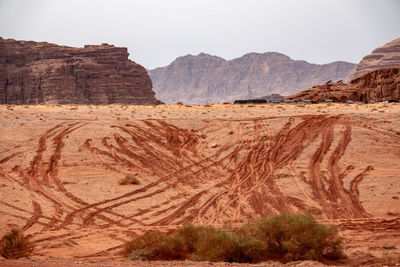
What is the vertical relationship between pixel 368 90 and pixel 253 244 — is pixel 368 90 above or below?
above

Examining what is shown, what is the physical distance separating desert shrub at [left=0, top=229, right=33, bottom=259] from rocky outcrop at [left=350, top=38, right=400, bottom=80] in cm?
16062

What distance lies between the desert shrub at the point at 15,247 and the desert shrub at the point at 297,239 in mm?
5552

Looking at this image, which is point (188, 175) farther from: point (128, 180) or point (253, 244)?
point (253, 244)

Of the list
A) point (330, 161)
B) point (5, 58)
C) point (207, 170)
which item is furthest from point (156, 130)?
point (5, 58)

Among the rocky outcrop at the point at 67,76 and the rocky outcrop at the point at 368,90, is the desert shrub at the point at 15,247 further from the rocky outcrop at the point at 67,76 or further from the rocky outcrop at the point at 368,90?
the rocky outcrop at the point at 67,76

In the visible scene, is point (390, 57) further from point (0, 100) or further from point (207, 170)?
point (207, 170)

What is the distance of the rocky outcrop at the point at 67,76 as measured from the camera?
112750mm

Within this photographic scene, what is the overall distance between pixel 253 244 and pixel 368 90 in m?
55.9

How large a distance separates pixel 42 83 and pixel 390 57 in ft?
437

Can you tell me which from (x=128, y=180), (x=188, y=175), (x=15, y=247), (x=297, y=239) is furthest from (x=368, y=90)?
(x=15, y=247)

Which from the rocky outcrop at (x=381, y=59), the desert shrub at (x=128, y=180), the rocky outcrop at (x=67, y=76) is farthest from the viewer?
the rocky outcrop at (x=381, y=59)

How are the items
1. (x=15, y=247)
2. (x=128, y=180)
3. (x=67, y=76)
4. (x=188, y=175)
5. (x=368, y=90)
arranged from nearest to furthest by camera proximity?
(x=15, y=247) → (x=128, y=180) → (x=188, y=175) → (x=368, y=90) → (x=67, y=76)

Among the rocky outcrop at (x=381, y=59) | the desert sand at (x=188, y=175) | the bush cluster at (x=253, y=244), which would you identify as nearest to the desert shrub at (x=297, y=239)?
the bush cluster at (x=253, y=244)

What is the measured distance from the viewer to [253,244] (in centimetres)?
907
